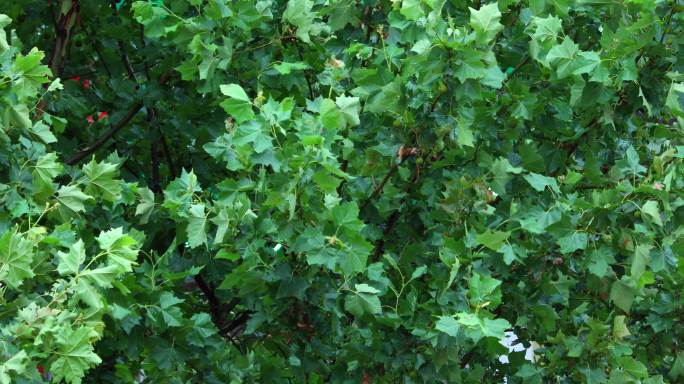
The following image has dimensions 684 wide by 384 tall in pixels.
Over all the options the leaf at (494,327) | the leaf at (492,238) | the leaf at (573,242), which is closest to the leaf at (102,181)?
the leaf at (492,238)

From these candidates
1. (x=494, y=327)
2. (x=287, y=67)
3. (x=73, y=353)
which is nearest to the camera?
(x=73, y=353)

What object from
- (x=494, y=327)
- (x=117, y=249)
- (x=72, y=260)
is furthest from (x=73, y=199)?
(x=494, y=327)

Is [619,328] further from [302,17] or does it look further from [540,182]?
[302,17]

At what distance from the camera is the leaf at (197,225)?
4945 mm

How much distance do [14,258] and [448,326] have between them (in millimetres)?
1694

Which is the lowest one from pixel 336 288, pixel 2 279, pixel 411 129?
pixel 336 288

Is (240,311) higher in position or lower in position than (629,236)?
lower

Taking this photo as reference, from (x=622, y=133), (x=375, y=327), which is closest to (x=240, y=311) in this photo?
(x=375, y=327)

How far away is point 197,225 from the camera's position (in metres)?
4.98

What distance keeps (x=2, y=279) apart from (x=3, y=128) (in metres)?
0.96

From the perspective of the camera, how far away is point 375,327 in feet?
17.9

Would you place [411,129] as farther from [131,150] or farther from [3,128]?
[131,150]

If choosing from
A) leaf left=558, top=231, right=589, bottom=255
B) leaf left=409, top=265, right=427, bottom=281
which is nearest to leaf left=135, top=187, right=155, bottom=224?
leaf left=409, top=265, right=427, bottom=281

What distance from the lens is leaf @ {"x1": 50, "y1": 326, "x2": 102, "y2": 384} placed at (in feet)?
13.1
